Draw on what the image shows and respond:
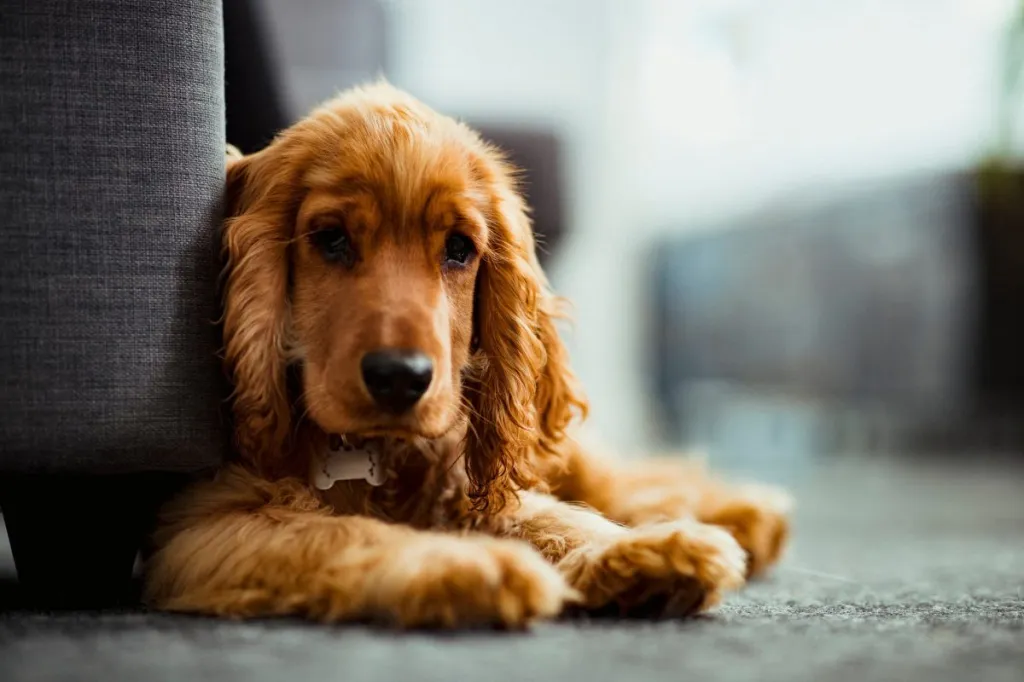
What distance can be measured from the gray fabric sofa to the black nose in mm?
275

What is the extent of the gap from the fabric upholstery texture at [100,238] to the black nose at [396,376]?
10.8 inches

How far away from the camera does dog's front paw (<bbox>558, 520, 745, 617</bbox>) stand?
4.54 ft

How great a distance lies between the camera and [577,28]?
605 cm

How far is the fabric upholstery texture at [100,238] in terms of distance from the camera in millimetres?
1376

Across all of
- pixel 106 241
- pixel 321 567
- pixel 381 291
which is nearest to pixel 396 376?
pixel 381 291

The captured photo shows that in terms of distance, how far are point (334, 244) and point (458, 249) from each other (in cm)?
21

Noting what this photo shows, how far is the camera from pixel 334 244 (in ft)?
5.34

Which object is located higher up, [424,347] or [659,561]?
[424,347]

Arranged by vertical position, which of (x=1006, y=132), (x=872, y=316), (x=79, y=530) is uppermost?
(x=1006, y=132)

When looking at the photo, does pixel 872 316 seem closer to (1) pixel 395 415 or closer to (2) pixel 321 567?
(1) pixel 395 415

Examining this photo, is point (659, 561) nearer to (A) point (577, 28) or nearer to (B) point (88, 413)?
(B) point (88, 413)

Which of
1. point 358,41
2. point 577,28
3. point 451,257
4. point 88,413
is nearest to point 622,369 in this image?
point 577,28

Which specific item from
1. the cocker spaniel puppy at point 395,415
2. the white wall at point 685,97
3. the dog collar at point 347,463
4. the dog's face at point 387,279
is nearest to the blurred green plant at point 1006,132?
the white wall at point 685,97

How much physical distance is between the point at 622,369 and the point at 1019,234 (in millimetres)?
2434
